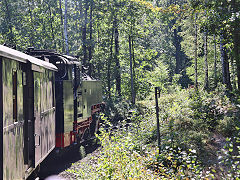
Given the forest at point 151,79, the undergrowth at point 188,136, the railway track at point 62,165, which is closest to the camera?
the forest at point 151,79

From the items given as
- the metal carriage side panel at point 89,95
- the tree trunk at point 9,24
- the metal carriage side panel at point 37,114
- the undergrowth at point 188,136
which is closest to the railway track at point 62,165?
the undergrowth at point 188,136

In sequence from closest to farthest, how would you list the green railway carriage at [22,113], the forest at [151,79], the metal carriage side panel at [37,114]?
the green railway carriage at [22,113] → the forest at [151,79] → the metal carriage side panel at [37,114]

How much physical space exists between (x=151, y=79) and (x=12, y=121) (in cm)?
2348

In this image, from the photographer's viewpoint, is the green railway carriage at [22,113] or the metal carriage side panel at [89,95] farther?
the metal carriage side panel at [89,95]

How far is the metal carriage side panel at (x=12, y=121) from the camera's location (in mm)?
5035

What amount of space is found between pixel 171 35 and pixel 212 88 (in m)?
31.2

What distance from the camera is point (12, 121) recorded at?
543 cm

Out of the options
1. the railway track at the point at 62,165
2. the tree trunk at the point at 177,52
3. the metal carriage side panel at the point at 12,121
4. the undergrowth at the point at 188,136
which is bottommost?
the railway track at the point at 62,165

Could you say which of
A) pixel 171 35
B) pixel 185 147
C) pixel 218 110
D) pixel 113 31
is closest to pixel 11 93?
pixel 185 147

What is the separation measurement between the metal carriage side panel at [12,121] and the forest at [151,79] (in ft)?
5.13

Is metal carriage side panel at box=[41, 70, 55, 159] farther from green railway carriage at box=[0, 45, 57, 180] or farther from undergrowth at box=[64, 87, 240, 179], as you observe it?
undergrowth at box=[64, 87, 240, 179]

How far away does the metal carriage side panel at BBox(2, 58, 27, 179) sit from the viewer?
504 cm

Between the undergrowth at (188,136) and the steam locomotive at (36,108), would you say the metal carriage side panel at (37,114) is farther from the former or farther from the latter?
the undergrowth at (188,136)

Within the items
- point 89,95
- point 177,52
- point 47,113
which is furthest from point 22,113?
point 177,52
